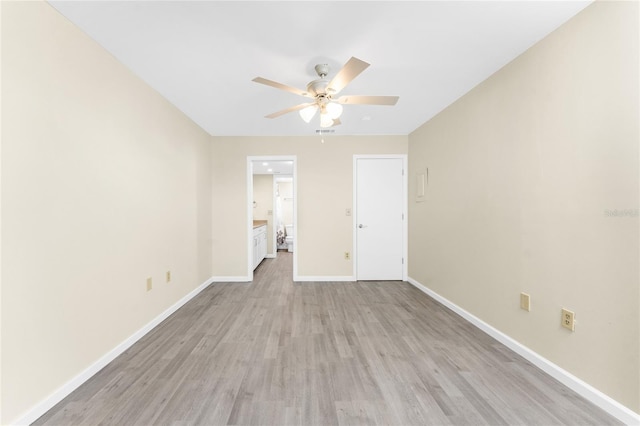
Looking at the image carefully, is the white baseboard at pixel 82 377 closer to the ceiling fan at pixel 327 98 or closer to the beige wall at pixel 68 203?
the beige wall at pixel 68 203

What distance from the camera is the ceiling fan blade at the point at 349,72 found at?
5.29 feet

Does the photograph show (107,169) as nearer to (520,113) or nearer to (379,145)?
(520,113)

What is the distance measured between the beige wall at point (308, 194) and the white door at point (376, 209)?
0.51 ft

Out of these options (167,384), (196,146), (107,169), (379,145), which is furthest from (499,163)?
(196,146)

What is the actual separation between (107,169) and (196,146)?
175 cm

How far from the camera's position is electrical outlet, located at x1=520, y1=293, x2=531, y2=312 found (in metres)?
1.98

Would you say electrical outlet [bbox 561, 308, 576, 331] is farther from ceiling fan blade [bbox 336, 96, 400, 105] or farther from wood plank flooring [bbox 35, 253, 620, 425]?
ceiling fan blade [bbox 336, 96, 400, 105]

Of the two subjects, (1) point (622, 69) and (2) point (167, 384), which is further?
(2) point (167, 384)

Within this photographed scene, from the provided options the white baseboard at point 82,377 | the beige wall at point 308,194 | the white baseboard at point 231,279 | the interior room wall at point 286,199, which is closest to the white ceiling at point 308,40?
the beige wall at point 308,194

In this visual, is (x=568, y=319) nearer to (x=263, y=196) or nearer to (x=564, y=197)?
(x=564, y=197)

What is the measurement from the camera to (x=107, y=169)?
1.97m

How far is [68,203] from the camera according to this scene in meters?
1.64

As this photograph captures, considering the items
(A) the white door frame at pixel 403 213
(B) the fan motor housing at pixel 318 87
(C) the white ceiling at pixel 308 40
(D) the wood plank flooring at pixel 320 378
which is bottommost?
(D) the wood plank flooring at pixel 320 378

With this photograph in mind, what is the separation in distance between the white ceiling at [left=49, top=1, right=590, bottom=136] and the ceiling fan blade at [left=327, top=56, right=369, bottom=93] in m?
0.25
